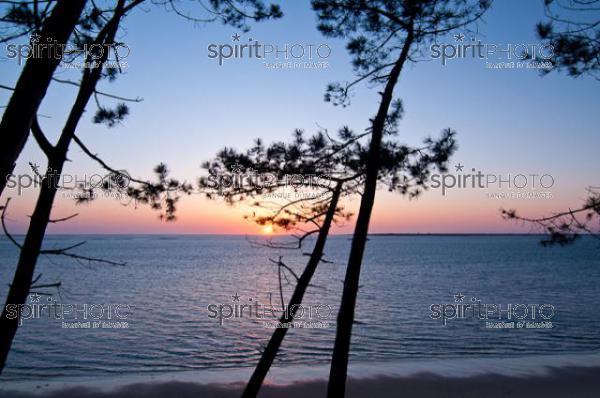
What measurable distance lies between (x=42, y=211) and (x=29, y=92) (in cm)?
166

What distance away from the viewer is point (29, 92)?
301 cm

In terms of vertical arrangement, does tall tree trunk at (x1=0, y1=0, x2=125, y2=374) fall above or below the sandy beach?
above

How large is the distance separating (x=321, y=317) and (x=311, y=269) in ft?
64.8

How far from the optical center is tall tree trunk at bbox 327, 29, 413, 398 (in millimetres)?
6523

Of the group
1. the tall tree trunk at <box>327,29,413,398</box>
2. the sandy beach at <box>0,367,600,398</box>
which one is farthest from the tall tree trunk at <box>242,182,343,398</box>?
the sandy beach at <box>0,367,600,398</box>

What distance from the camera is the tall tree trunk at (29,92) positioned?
2855mm

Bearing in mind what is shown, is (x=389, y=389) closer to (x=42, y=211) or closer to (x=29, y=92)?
(x=42, y=211)

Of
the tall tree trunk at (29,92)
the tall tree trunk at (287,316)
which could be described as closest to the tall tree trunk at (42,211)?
the tall tree trunk at (29,92)

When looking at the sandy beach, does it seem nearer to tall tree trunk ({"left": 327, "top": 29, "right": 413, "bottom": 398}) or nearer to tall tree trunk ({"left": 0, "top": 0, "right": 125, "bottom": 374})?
tall tree trunk ({"left": 327, "top": 29, "right": 413, "bottom": 398})

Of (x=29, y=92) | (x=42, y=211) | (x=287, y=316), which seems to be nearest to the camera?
(x=29, y=92)

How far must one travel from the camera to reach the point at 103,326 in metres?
23.3

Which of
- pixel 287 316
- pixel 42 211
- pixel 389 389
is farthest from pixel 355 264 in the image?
pixel 389 389

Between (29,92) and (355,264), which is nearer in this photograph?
(29,92)

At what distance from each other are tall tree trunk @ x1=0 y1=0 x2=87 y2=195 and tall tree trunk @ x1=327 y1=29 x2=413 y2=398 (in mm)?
4248
